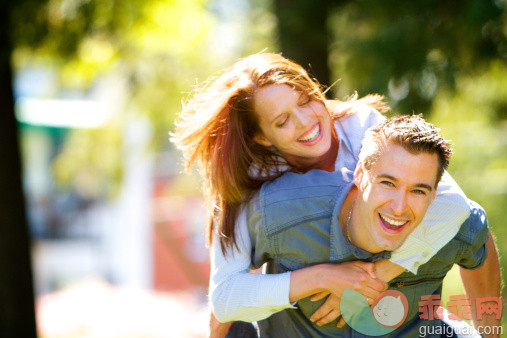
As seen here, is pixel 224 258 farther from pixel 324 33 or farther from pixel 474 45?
pixel 324 33

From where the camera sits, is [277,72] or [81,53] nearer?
[277,72]

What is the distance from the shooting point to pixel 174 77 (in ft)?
17.3

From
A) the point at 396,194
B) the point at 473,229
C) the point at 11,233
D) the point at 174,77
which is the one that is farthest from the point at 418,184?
the point at 174,77

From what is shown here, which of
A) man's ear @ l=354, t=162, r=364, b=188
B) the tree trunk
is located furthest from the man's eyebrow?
the tree trunk

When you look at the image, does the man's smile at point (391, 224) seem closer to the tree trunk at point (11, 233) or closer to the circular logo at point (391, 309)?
the circular logo at point (391, 309)

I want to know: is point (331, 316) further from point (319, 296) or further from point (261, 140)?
point (261, 140)

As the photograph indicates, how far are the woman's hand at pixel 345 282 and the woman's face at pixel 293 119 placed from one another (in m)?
0.47

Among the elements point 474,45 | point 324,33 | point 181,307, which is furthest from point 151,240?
point 474,45

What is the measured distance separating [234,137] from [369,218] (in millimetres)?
647

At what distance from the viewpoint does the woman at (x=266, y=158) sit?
1.90 metres

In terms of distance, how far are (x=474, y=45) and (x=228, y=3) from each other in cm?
385

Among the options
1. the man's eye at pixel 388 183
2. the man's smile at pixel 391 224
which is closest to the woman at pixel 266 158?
the man's smile at pixel 391 224

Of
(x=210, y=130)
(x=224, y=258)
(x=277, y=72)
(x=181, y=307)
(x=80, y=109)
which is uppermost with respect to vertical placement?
(x=80, y=109)

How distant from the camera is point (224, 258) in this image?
2.01 meters
